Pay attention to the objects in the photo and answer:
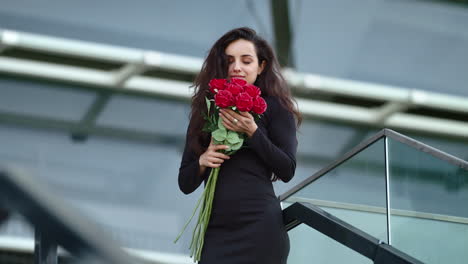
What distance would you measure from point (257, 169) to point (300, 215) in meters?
0.52

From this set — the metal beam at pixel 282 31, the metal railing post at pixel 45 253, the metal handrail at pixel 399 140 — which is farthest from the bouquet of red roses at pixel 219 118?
the metal beam at pixel 282 31

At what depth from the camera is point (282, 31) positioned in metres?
9.94

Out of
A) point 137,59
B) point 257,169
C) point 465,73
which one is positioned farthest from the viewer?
point 465,73

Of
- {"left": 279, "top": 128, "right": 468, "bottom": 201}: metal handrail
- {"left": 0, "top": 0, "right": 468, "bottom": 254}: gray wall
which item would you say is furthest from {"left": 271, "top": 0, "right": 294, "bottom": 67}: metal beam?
{"left": 279, "top": 128, "right": 468, "bottom": 201}: metal handrail

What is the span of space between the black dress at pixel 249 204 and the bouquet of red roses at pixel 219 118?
0.09 feet

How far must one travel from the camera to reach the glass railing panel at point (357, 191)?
10.9 ft

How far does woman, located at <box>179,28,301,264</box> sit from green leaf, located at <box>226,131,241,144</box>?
0.02 m

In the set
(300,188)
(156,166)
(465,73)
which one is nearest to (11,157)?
(156,166)

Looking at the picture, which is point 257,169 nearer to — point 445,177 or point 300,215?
point 300,215

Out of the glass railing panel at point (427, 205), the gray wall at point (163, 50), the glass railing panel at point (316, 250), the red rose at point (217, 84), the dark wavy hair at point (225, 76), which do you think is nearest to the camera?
the red rose at point (217, 84)

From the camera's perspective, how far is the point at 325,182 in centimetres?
374

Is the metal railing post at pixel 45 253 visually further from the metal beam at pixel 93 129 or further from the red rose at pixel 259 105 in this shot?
the metal beam at pixel 93 129

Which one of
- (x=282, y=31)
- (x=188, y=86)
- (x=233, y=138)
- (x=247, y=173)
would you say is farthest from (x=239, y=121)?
(x=282, y=31)

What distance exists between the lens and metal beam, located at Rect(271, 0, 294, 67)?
32.2 feet
